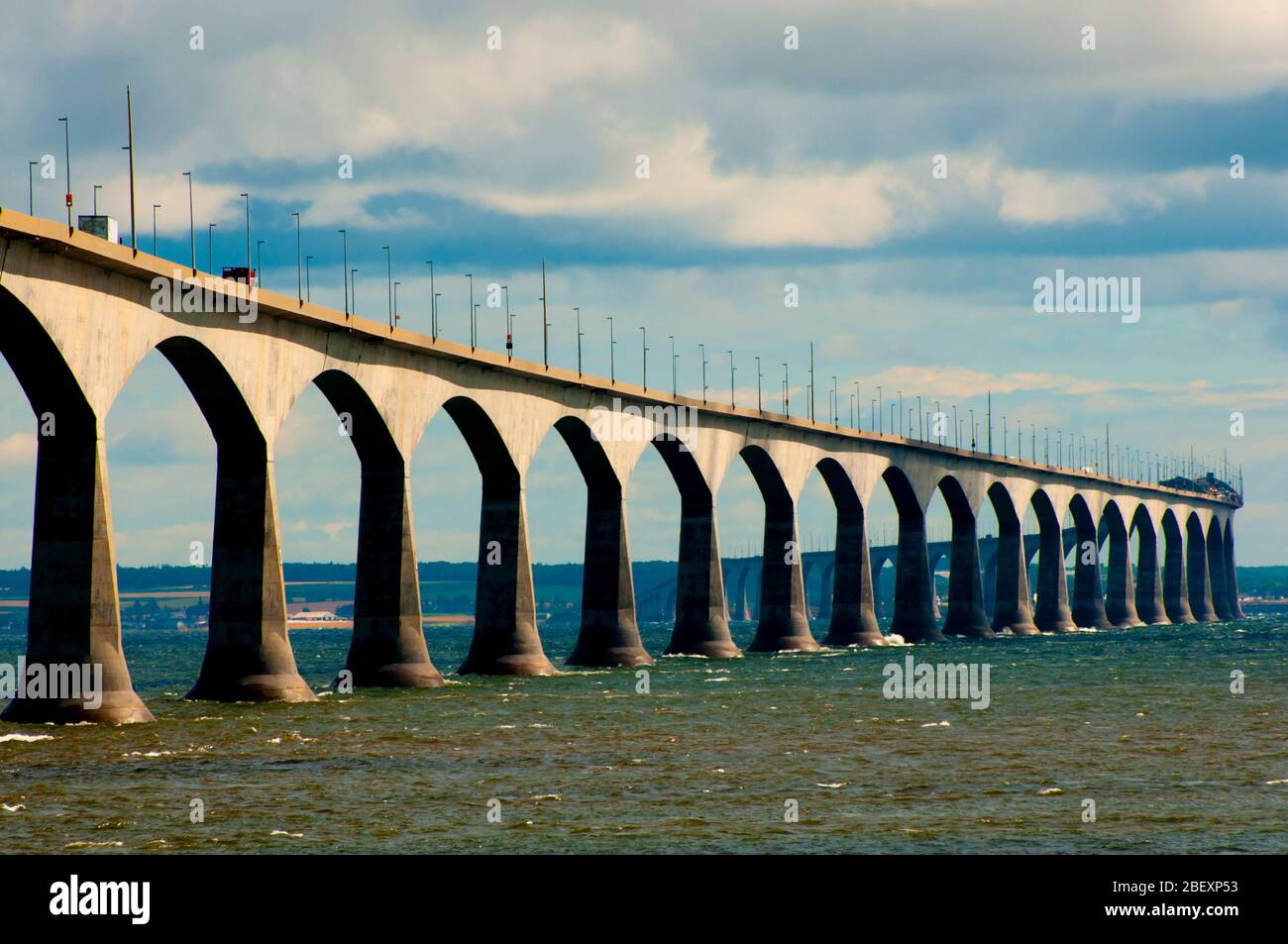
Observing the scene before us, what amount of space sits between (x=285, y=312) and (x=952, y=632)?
83.0 metres

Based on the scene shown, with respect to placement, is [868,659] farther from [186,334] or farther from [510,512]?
[186,334]

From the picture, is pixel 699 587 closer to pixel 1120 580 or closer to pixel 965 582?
pixel 965 582

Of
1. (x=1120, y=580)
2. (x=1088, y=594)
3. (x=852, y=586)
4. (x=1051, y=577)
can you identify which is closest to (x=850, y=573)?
(x=852, y=586)

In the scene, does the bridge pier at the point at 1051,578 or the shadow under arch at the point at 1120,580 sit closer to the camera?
the bridge pier at the point at 1051,578

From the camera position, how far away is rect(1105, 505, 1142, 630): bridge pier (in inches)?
6954

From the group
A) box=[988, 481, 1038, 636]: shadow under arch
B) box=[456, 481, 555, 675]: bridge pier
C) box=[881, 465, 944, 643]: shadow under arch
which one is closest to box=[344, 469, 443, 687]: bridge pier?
box=[456, 481, 555, 675]: bridge pier

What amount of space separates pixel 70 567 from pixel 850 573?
7372 centimetres

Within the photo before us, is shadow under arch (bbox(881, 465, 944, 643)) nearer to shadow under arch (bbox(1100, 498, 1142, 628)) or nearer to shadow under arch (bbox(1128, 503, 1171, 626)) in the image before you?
shadow under arch (bbox(1100, 498, 1142, 628))

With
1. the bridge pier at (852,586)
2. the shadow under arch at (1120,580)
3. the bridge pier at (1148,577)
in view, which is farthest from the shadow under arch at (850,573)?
the bridge pier at (1148,577)

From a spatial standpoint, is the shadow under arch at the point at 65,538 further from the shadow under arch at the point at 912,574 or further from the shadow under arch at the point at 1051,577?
the shadow under arch at the point at 1051,577

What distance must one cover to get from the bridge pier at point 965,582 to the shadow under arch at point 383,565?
7166 centimetres

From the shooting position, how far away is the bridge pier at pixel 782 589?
105188 mm

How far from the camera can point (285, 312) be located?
59.3 metres

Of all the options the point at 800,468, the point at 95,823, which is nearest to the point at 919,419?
the point at 800,468
